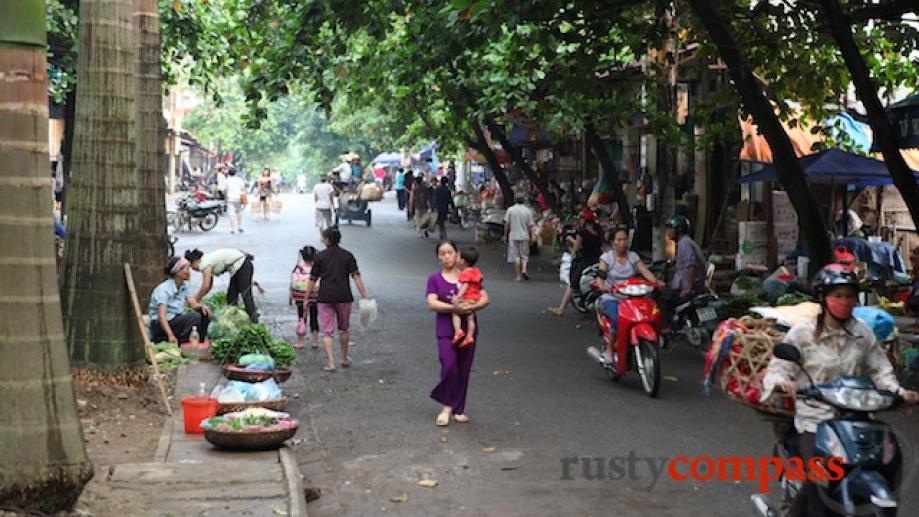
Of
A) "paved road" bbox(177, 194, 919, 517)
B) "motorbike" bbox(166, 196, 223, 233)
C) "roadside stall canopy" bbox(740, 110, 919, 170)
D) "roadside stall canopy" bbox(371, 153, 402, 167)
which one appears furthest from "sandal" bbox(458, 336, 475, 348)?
"roadside stall canopy" bbox(371, 153, 402, 167)

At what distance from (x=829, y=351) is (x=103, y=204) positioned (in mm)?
7456

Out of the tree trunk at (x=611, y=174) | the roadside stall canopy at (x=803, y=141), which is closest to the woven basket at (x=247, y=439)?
the roadside stall canopy at (x=803, y=141)

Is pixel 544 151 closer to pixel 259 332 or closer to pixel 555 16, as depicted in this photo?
pixel 555 16

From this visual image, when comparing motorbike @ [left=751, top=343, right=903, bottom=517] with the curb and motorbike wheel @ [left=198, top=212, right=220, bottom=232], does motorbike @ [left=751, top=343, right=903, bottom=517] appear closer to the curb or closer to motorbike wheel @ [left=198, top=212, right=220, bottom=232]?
the curb

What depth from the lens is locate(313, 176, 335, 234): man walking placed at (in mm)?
31750

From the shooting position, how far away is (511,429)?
1052 cm

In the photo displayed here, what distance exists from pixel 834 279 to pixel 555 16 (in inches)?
402

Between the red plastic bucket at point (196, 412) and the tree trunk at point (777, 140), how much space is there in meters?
7.60

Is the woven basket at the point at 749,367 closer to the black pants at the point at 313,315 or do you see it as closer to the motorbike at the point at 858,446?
the motorbike at the point at 858,446

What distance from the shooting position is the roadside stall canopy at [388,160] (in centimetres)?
7725

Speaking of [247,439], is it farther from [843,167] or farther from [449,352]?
[843,167]

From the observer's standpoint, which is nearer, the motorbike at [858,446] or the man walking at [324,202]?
the motorbike at [858,446]

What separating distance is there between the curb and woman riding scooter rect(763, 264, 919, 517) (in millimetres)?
2825

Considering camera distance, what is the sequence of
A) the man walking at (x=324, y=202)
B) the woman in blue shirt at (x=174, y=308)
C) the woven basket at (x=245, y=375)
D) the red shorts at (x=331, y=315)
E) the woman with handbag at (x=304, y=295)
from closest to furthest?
the woven basket at (x=245, y=375)
the woman in blue shirt at (x=174, y=308)
the red shorts at (x=331, y=315)
the woman with handbag at (x=304, y=295)
the man walking at (x=324, y=202)
